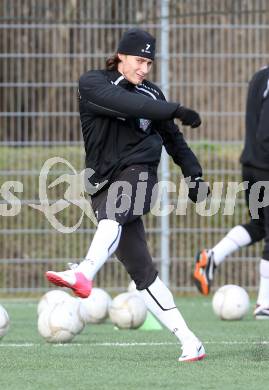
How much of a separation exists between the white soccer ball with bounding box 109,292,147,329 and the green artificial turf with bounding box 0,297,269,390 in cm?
11

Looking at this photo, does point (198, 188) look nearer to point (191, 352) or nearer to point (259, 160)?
point (191, 352)

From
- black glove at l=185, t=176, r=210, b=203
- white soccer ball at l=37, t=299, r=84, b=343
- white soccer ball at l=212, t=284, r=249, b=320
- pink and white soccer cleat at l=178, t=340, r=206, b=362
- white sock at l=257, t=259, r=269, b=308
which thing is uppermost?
black glove at l=185, t=176, r=210, b=203

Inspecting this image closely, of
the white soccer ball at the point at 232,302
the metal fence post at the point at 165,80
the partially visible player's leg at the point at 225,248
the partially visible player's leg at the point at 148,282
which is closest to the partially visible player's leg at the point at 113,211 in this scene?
the partially visible player's leg at the point at 148,282

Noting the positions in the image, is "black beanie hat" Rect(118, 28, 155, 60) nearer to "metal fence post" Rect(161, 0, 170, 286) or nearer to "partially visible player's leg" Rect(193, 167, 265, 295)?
"partially visible player's leg" Rect(193, 167, 265, 295)

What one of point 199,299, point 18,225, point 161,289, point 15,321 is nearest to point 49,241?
Result: point 18,225

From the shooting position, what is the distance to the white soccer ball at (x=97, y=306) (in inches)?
400

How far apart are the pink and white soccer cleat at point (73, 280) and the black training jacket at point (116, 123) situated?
0.77m

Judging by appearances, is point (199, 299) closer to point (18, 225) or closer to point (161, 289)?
point (18, 225)

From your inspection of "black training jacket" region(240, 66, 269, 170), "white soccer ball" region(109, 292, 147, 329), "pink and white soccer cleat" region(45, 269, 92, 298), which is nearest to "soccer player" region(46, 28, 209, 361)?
"pink and white soccer cleat" region(45, 269, 92, 298)

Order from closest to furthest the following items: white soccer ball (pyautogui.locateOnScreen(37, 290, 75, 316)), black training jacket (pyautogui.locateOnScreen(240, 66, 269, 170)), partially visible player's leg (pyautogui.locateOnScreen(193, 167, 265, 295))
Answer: white soccer ball (pyautogui.locateOnScreen(37, 290, 75, 316))
black training jacket (pyautogui.locateOnScreen(240, 66, 269, 170))
partially visible player's leg (pyautogui.locateOnScreen(193, 167, 265, 295))

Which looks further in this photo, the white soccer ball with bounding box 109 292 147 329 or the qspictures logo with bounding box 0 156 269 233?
the qspictures logo with bounding box 0 156 269 233

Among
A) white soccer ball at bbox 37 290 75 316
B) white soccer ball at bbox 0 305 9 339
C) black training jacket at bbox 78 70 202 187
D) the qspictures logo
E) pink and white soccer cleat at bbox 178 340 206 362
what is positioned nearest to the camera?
black training jacket at bbox 78 70 202 187

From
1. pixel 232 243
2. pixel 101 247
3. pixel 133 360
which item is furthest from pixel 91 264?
pixel 232 243

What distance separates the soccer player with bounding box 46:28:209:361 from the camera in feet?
22.8
